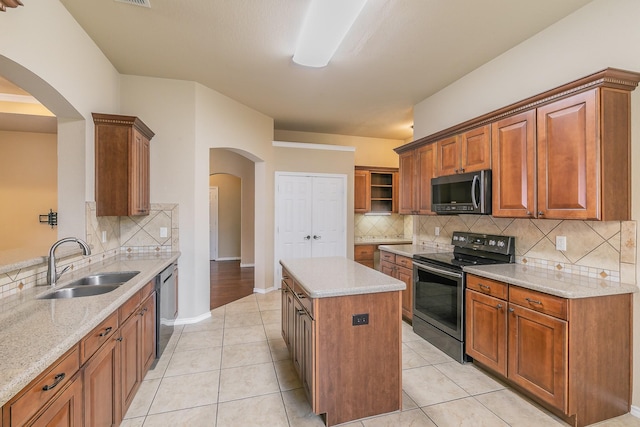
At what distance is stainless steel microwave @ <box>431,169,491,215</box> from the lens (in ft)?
9.25

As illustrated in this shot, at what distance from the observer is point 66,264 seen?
2412 mm

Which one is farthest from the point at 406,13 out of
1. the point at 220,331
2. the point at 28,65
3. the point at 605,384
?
the point at 220,331

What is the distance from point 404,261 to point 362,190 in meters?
2.63

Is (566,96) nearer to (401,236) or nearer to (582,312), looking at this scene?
(582,312)

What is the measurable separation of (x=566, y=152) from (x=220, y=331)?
12.3 ft

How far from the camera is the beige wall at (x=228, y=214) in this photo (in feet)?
27.9

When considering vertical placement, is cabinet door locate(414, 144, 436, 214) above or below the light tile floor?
above

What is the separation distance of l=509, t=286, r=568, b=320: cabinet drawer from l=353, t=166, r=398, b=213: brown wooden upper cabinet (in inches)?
154

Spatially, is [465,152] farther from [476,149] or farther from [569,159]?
[569,159]

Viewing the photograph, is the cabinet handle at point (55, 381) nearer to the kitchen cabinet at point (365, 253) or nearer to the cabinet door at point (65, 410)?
the cabinet door at point (65, 410)

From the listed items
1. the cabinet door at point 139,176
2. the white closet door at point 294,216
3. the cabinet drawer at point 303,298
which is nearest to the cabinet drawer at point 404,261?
the cabinet drawer at point 303,298

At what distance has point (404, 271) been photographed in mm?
3699

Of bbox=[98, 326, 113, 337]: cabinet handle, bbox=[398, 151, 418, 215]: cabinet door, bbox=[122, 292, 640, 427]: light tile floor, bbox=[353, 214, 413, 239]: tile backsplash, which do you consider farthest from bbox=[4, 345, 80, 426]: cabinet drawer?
bbox=[353, 214, 413, 239]: tile backsplash

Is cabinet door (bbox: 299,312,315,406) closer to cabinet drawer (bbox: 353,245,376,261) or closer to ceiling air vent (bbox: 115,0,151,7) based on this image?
ceiling air vent (bbox: 115,0,151,7)
